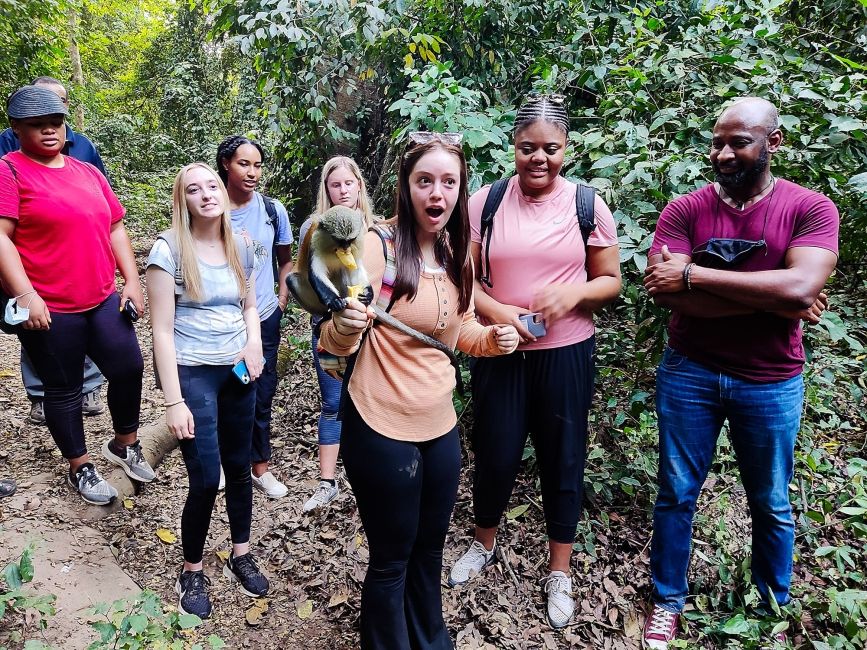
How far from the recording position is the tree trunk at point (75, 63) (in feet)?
42.5

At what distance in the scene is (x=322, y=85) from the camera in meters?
5.38

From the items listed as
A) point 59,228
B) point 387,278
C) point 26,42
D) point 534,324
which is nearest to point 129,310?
point 59,228

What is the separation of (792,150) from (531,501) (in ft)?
7.88

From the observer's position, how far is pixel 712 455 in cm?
258

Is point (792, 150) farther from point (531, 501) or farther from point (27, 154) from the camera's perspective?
point (27, 154)

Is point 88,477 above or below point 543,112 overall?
below

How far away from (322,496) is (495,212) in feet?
6.98

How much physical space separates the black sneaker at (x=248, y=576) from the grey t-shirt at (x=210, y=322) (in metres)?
1.10

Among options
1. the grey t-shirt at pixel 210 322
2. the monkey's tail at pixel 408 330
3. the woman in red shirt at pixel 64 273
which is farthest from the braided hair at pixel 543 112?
the woman in red shirt at pixel 64 273

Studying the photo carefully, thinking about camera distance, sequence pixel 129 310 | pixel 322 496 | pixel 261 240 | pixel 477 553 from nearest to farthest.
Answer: pixel 477 553 < pixel 129 310 < pixel 261 240 < pixel 322 496

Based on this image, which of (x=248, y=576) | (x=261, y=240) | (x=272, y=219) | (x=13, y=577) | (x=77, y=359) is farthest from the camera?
(x=272, y=219)

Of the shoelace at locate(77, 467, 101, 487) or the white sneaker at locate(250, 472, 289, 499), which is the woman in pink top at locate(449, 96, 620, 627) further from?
the shoelace at locate(77, 467, 101, 487)

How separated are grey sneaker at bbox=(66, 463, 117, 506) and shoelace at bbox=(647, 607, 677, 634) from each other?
2.96 meters

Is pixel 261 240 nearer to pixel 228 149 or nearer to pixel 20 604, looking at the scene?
pixel 228 149
